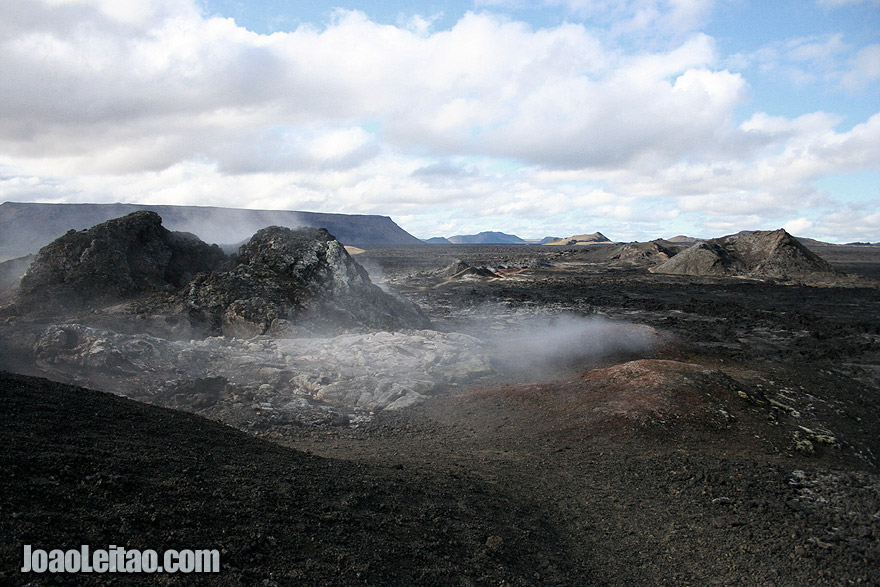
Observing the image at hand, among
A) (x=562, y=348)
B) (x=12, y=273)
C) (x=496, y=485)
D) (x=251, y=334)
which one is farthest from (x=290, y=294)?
(x=12, y=273)

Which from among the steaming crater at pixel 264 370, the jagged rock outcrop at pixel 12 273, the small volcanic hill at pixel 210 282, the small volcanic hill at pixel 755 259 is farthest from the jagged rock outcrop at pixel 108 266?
the small volcanic hill at pixel 755 259

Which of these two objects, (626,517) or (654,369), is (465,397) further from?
(626,517)

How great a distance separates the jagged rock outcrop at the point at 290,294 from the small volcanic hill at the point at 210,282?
0.04 m

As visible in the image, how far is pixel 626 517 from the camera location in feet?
21.4

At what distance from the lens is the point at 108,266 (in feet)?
60.6

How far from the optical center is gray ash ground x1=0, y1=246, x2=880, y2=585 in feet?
13.1

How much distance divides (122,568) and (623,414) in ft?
28.2

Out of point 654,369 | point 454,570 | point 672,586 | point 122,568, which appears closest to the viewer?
point 122,568

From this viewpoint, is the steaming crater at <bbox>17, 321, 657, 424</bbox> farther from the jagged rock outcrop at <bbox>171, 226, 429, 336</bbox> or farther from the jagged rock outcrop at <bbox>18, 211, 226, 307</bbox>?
the jagged rock outcrop at <bbox>18, 211, 226, 307</bbox>

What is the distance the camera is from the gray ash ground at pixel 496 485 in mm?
4004

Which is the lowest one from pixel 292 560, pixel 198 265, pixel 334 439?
pixel 334 439

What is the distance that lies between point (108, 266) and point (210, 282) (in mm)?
4299

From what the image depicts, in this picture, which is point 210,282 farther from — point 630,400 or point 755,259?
point 755,259

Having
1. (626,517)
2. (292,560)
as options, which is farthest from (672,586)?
(292,560)
